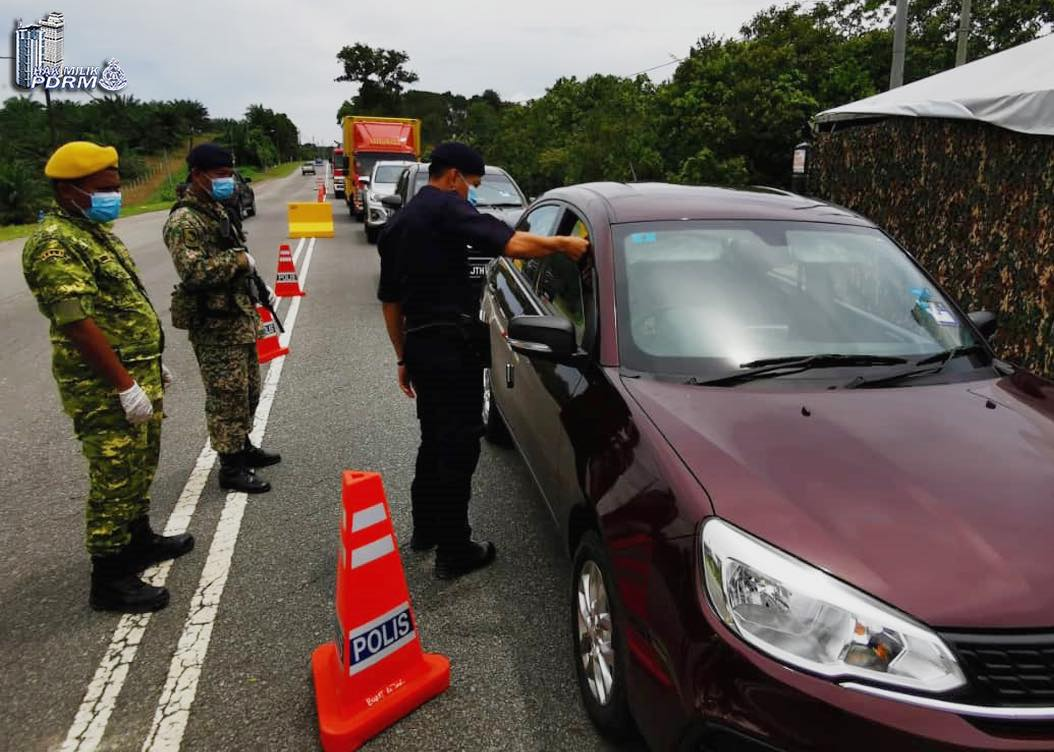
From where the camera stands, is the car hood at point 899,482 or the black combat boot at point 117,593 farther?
the black combat boot at point 117,593

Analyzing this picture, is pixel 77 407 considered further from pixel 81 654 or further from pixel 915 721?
pixel 915 721

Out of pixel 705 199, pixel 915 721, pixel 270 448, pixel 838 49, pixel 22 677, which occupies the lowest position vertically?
pixel 22 677

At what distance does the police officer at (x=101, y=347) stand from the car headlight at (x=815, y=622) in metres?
2.45

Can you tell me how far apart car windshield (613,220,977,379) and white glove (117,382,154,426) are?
196cm

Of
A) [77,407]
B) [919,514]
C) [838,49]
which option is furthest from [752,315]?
[838,49]

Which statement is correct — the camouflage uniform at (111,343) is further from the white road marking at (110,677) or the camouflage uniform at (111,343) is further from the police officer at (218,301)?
the police officer at (218,301)

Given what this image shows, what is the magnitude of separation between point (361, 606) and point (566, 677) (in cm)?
82

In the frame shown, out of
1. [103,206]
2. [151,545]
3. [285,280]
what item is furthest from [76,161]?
[285,280]

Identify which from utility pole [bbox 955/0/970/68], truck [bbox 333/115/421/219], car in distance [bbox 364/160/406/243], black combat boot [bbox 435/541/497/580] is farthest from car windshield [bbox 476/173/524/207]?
truck [bbox 333/115/421/219]

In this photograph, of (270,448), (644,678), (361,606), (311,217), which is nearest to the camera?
(644,678)

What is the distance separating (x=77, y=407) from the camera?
305 centimetres

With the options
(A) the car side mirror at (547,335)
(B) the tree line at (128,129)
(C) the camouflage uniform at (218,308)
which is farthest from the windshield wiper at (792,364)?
(B) the tree line at (128,129)

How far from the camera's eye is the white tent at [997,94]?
6.00 meters

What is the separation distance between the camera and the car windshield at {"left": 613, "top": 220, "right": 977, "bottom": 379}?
2682 millimetres
